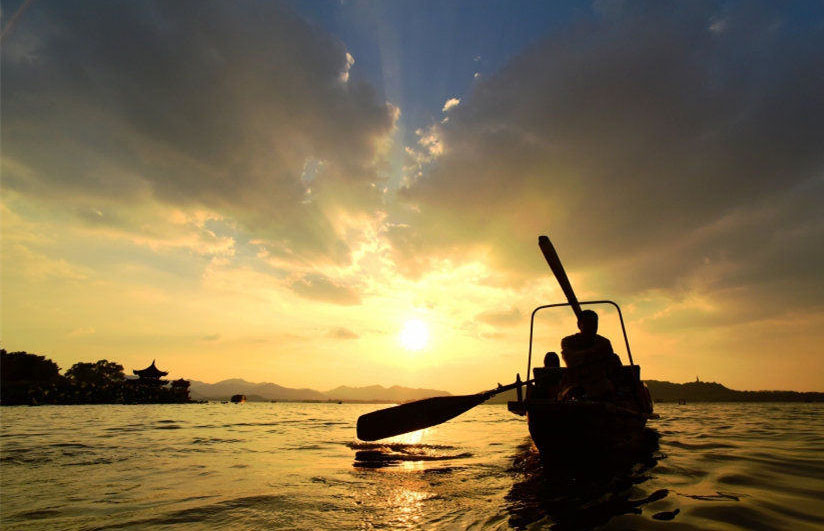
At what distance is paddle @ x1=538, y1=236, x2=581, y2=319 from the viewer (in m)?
8.23

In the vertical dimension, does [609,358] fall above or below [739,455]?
above

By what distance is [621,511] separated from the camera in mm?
4066

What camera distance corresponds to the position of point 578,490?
5.01 m

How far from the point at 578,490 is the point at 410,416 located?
12.8 ft

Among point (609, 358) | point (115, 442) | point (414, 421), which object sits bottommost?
point (115, 442)

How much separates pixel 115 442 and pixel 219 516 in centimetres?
1000

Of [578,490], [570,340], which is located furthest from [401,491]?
[570,340]

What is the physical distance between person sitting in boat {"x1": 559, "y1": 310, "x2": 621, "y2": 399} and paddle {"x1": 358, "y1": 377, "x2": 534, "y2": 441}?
136 cm

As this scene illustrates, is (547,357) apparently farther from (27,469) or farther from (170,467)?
(27,469)

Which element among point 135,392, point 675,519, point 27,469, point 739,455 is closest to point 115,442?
point 27,469

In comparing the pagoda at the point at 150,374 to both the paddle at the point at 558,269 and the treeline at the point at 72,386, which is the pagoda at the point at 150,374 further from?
the paddle at the point at 558,269

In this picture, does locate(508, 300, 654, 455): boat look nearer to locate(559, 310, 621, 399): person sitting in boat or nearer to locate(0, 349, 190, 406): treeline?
locate(559, 310, 621, 399): person sitting in boat

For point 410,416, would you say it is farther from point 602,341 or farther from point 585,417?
point 602,341

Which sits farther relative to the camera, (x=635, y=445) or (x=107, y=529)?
(x=635, y=445)
